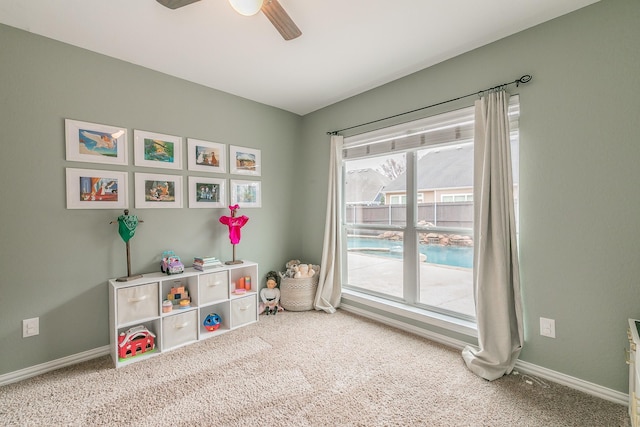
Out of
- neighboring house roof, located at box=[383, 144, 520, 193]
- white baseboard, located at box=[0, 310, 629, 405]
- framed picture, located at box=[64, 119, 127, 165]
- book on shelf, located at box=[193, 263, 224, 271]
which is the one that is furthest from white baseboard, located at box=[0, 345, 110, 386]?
neighboring house roof, located at box=[383, 144, 520, 193]

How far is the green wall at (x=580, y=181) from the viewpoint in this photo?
65.2 inches

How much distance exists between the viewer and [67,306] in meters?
2.19

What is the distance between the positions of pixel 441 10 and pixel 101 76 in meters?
2.69

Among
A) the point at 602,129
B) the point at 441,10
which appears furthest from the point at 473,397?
the point at 441,10

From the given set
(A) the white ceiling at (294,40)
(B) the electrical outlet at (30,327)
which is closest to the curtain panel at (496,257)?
(A) the white ceiling at (294,40)

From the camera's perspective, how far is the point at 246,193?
129 inches

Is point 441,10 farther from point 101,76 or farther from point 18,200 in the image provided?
point 18,200

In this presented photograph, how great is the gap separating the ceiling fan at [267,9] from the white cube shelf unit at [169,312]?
2.00m

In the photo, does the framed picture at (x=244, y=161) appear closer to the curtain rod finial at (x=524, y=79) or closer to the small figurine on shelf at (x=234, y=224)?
the small figurine on shelf at (x=234, y=224)

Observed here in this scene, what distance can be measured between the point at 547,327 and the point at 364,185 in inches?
80.7

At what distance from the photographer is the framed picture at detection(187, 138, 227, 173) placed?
2.83 metres

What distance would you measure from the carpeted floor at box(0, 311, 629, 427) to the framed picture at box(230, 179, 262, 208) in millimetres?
1539

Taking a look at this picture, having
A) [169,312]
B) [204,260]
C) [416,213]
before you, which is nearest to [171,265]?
[204,260]

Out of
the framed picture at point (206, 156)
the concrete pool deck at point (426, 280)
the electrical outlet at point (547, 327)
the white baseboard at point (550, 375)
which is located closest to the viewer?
the white baseboard at point (550, 375)
